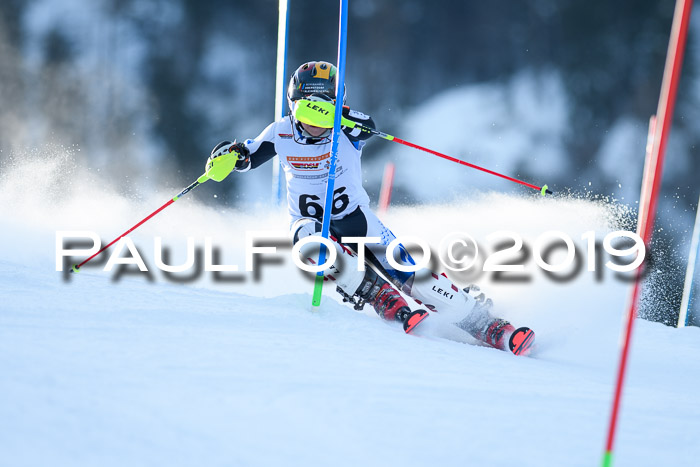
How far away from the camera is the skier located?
8.05ft

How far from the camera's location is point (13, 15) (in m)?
6.25

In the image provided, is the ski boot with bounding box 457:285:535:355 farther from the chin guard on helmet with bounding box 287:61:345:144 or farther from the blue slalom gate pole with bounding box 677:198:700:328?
the blue slalom gate pole with bounding box 677:198:700:328

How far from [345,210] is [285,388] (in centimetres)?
134

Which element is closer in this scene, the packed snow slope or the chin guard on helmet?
the packed snow slope

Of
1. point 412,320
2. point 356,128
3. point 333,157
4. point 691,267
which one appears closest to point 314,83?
point 356,128

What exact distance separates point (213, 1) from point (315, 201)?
457 centimetres

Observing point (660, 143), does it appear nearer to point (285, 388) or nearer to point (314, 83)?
point (285, 388)

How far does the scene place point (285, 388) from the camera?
132 centimetres

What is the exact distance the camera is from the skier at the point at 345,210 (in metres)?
2.45

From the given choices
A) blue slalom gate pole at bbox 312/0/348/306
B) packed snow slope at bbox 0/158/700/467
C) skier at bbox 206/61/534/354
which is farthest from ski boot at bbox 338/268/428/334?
blue slalom gate pole at bbox 312/0/348/306

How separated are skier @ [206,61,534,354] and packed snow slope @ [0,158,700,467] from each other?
160 mm

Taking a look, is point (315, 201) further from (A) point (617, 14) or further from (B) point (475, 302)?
(A) point (617, 14)

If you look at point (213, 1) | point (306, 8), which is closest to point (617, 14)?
point (306, 8)

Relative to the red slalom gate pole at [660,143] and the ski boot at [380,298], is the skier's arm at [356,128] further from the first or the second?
the red slalom gate pole at [660,143]
